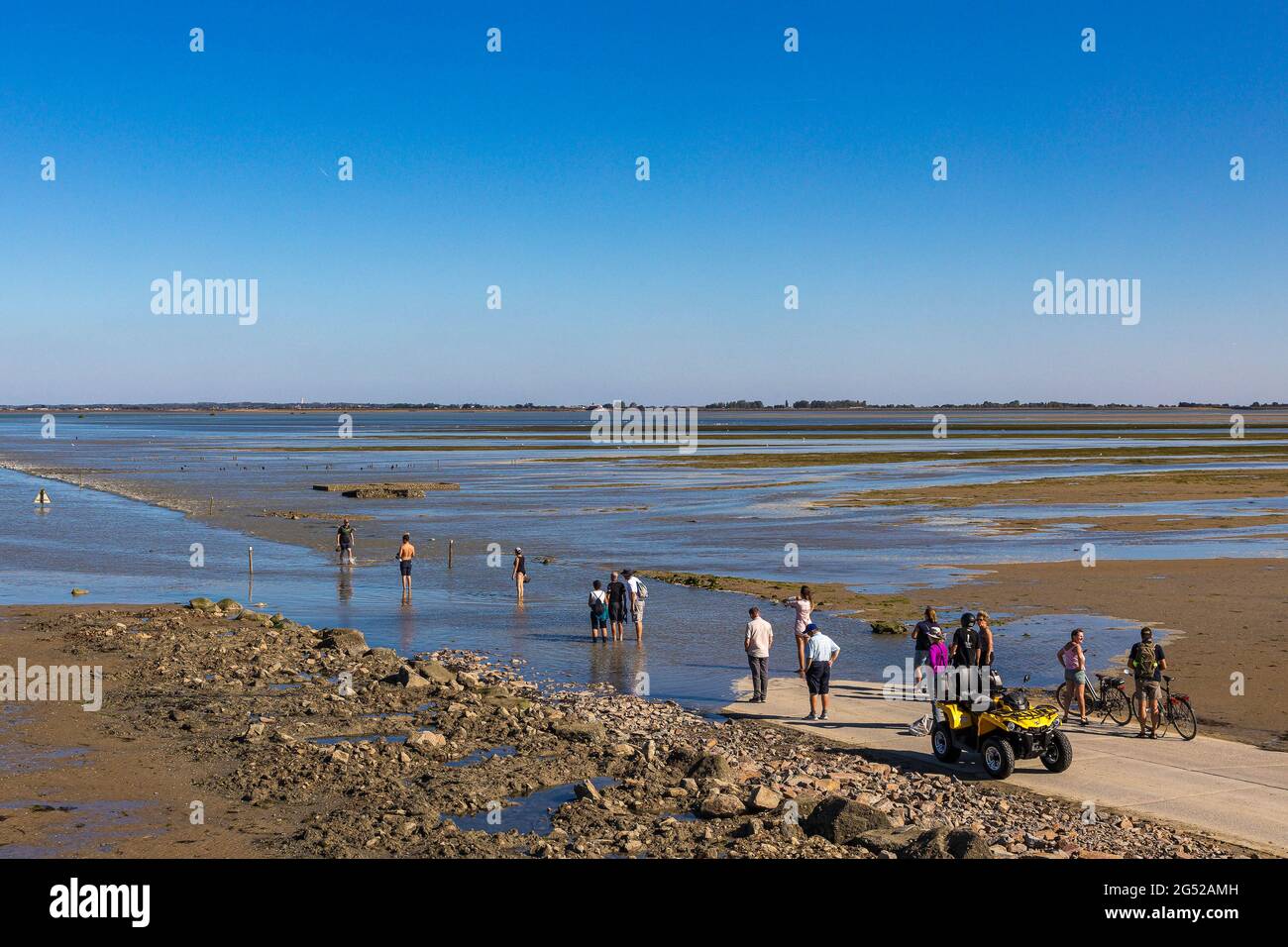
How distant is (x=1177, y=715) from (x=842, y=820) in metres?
8.09

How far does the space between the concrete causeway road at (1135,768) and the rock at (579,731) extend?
3.11m

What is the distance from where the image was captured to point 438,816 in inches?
563

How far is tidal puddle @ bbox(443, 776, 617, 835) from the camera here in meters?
14.1

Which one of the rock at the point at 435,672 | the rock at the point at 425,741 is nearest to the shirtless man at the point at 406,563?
the rock at the point at 435,672

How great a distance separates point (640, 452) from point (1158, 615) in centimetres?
10248

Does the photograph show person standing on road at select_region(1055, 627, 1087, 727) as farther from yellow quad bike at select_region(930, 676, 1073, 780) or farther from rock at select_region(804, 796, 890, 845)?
rock at select_region(804, 796, 890, 845)

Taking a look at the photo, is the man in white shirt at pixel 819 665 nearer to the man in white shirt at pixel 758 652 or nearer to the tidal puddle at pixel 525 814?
the man in white shirt at pixel 758 652

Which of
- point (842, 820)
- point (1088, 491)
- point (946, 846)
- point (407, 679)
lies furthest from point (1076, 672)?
point (1088, 491)

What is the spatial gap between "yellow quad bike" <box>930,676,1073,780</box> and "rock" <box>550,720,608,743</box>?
5.45 meters

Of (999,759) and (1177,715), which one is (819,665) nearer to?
(999,759)

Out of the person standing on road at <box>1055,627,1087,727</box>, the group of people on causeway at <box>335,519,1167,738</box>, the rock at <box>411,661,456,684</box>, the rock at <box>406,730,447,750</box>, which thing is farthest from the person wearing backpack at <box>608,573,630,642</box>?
the person standing on road at <box>1055,627,1087,727</box>

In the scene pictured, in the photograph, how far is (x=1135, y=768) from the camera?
650 inches
